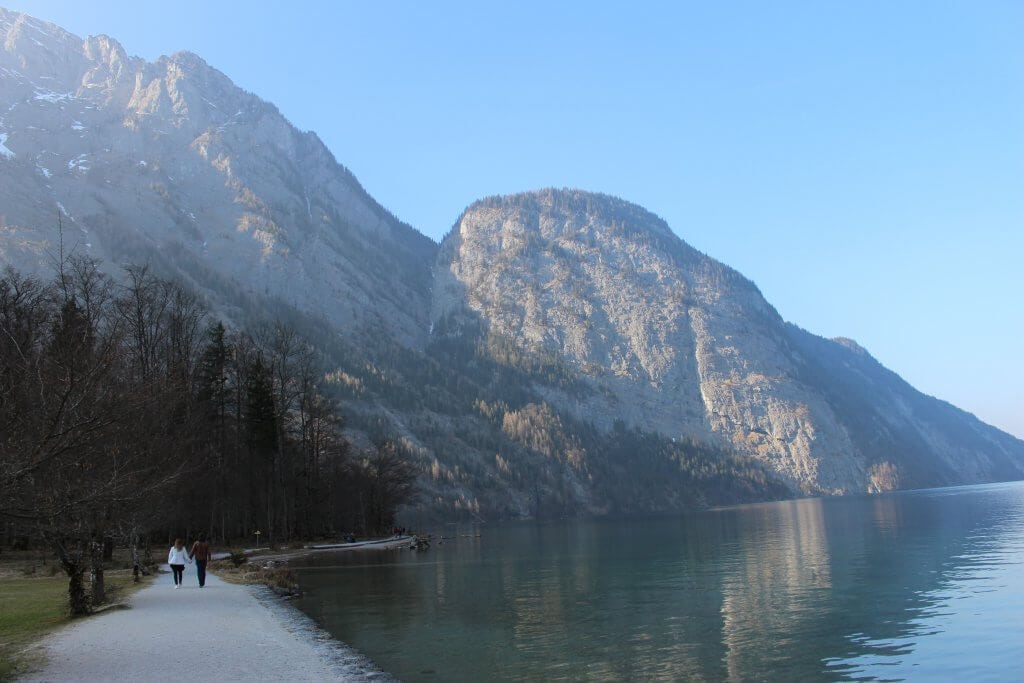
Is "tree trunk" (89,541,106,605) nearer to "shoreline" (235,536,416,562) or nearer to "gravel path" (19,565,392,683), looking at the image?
"gravel path" (19,565,392,683)

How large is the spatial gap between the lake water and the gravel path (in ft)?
5.15

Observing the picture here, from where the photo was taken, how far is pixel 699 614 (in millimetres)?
27969

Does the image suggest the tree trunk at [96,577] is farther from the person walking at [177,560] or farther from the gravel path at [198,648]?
the person walking at [177,560]

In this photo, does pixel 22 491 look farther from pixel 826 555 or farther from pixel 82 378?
pixel 826 555

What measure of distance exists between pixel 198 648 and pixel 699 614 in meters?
16.5

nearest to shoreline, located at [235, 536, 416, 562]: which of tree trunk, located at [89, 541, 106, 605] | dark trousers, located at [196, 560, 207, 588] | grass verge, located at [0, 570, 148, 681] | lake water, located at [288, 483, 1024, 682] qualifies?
lake water, located at [288, 483, 1024, 682]

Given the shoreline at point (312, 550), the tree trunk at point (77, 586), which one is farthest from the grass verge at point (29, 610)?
the shoreline at point (312, 550)

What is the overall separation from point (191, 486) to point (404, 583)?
55.1 feet

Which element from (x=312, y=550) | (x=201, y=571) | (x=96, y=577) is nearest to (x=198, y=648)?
(x=96, y=577)

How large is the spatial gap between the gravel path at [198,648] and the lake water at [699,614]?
1.57m

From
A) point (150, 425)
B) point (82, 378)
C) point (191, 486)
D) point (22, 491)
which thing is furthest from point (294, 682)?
point (191, 486)

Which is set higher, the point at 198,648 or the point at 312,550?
the point at 198,648

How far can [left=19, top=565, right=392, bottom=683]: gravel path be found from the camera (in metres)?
16.1

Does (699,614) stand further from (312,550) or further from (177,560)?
(312,550)
